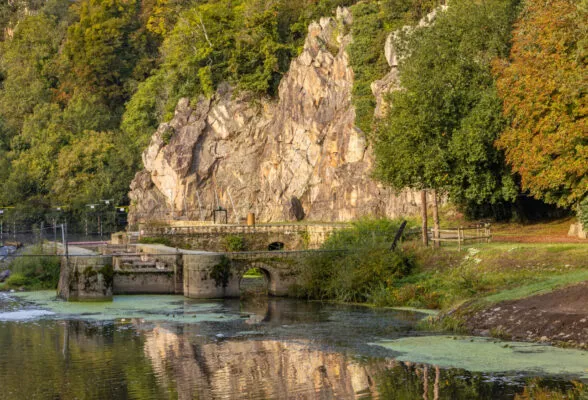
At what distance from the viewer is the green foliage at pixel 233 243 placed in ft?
214

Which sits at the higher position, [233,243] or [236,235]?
[236,235]

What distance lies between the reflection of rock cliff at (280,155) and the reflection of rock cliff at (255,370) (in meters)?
33.6

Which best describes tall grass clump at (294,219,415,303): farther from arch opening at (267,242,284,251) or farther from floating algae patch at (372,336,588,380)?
arch opening at (267,242,284,251)

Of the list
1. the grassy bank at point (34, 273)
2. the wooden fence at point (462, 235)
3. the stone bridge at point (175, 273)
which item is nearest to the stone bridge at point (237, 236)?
the grassy bank at point (34, 273)

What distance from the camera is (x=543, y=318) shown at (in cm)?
3094

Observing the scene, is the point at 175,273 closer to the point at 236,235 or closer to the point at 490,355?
the point at 236,235

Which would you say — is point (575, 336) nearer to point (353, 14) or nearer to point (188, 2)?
point (353, 14)

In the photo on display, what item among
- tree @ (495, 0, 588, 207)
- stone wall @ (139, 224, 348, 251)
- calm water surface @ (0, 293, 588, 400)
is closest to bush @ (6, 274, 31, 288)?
calm water surface @ (0, 293, 588, 400)

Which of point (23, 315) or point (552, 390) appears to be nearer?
point (552, 390)

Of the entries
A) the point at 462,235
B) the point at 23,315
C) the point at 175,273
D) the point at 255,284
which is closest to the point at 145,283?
the point at 175,273

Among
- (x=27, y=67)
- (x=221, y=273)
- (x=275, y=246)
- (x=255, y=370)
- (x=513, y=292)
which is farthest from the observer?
(x=27, y=67)

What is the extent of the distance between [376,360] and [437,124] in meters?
24.3

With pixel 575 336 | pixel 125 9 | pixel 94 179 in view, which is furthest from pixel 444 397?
pixel 125 9

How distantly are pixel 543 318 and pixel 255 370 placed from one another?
9.53 m
